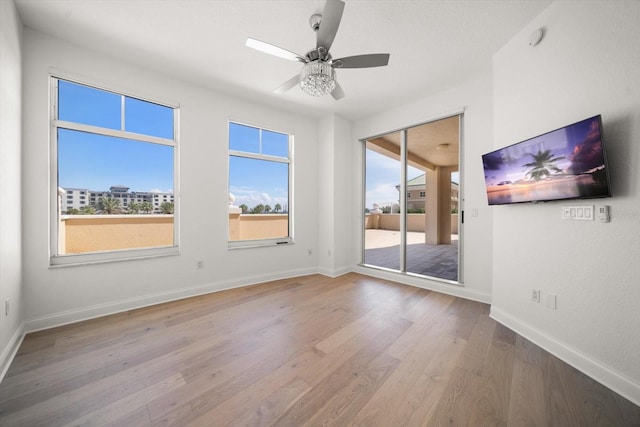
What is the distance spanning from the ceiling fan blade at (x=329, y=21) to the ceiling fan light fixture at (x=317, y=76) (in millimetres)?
147

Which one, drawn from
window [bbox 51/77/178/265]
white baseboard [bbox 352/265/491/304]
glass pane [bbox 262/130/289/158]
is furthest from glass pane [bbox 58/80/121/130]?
white baseboard [bbox 352/265/491/304]

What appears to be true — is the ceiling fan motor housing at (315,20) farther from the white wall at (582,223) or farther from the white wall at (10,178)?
the white wall at (10,178)

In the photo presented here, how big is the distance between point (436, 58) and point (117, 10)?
323 cm

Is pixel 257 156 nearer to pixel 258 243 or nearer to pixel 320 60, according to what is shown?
pixel 258 243

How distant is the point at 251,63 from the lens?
2930 millimetres

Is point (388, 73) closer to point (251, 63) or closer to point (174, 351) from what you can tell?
point (251, 63)

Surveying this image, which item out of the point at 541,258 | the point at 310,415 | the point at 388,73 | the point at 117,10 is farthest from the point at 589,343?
the point at 117,10

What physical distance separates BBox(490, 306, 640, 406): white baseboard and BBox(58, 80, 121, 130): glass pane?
4958 millimetres

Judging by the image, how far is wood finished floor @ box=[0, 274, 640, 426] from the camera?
56.3 inches

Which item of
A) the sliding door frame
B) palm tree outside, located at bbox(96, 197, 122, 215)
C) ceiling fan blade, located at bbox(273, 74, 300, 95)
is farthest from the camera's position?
the sliding door frame

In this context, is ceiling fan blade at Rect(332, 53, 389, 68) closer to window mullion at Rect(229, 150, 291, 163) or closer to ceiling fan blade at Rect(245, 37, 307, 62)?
ceiling fan blade at Rect(245, 37, 307, 62)

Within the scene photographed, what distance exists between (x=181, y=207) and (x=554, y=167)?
13.3 ft

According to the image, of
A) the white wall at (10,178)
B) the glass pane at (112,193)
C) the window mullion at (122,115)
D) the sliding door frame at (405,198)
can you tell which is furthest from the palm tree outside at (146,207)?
the sliding door frame at (405,198)

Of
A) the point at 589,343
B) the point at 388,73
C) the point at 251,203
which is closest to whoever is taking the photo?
the point at 589,343
